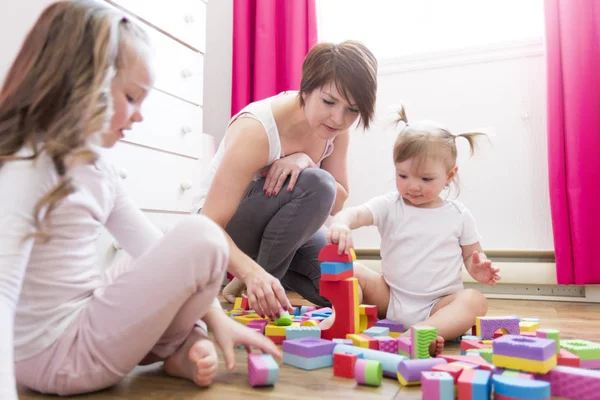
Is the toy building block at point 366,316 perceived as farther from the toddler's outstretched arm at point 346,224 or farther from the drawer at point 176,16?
the drawer at point 176,16

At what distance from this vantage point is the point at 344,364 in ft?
2.90

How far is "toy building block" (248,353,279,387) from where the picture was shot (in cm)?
80

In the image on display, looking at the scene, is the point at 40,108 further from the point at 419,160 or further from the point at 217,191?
the point at 419,160

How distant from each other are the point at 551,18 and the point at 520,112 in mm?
363

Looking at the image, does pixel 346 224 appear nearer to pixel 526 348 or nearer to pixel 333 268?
pixel 333 268

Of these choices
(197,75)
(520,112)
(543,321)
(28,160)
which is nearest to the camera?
(28,160)

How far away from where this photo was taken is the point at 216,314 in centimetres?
90

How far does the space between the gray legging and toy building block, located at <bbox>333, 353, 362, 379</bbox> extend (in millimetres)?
646

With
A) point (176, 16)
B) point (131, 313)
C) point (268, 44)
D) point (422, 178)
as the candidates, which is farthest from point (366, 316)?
point (268, 44)

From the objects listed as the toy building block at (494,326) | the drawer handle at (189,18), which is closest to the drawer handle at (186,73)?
the drawer handle at (189,18)

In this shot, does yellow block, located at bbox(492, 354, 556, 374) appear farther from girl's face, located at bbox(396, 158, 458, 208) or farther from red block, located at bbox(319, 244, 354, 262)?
girl's face, located at bbox(396, 158, 458, 208)

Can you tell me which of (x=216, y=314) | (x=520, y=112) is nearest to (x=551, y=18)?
(x=520, y=112)

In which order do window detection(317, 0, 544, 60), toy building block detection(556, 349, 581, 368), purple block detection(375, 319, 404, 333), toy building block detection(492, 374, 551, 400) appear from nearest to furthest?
toy building block detection(492, 374, 551, 400) < toy building block detection(556, 349, 581, 368) < purple block detection(375, 319, 404, 333) < window detection(317, 0, 544, 60)

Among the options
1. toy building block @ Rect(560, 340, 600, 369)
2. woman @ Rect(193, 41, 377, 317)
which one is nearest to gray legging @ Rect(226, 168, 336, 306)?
woman @ Rect(193, 41, 377, 317)
